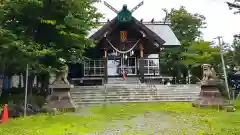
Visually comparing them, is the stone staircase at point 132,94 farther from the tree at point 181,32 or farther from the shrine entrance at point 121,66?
the tree at point 181,32

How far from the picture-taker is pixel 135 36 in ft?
91.7

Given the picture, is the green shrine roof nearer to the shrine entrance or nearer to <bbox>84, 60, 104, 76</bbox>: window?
<bbox>84, 60, 104, 76</bbox>: window

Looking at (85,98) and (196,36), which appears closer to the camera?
(85,98)

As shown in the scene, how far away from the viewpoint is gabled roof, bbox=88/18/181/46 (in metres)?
25.5

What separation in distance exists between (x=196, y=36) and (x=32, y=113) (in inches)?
1100

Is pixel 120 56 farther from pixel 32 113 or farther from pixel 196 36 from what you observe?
pixel 32 113

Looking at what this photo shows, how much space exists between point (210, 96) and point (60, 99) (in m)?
8.23

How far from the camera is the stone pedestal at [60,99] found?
1439 centimetres

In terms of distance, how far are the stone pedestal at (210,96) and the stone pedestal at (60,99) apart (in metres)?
7.16

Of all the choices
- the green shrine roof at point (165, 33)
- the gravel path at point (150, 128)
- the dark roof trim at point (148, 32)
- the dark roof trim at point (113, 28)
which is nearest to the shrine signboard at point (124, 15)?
the dark roof trim at point (113, 28)

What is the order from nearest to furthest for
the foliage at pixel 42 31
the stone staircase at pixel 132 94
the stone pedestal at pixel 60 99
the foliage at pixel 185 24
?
the foliage at pixel 42 31 → the stone pedestal at pixel 60 99 → the stone staircase at pixel 132 94 → the foliage at pixel 185 24

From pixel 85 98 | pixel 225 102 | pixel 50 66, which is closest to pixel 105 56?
pixel 85 98

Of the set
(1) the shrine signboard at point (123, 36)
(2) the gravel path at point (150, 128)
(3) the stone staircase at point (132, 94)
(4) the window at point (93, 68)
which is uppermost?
(1) the shrine signboard at point (123, 36)

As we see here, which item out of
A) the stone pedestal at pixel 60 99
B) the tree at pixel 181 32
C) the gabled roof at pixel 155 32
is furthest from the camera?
the tree at pixel 181 32
